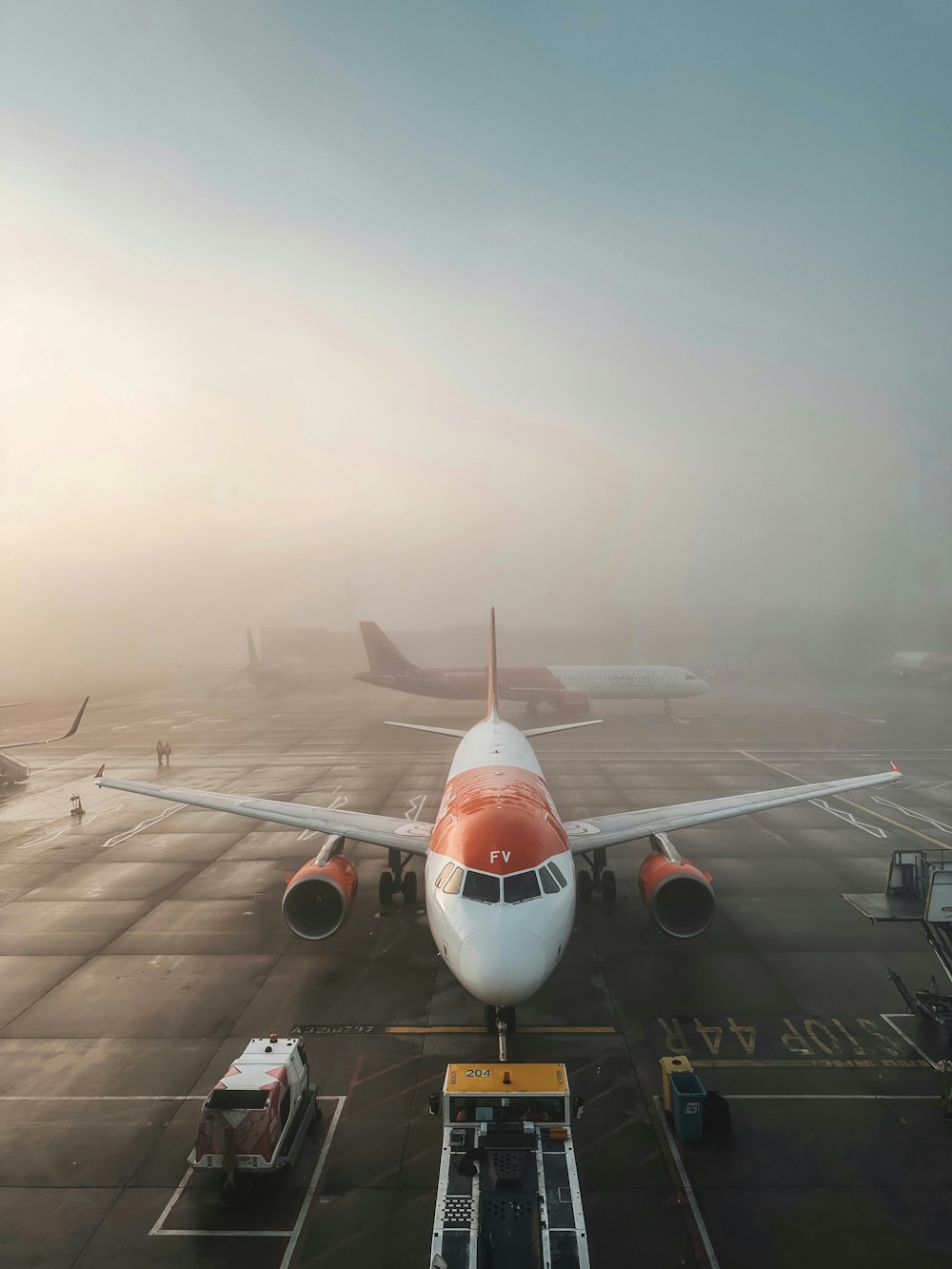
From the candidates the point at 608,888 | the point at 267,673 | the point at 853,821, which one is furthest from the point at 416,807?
the point at 267,673

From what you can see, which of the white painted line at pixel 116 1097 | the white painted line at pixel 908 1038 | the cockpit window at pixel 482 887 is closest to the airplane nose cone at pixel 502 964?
the cockpit window at pixel 482 887

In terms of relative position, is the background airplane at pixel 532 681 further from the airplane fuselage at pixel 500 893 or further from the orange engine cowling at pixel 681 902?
the airplane fuselage at pixel 500 893

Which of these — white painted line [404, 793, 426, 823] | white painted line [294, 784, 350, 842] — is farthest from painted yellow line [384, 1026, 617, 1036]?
white painted line [404, 793, 426, 823]

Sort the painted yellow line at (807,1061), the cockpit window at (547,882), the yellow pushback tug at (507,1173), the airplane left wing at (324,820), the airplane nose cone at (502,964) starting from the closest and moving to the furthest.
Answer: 1. the yellow pushback tug at (507,1173)
2. the airplane nose cone at (502,964)
3. the cockpit window at (547,882)
4. the painted yellow line at (807,1061)
5. the airplane left wing at (324,820)

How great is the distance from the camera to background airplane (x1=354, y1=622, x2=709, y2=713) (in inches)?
2419

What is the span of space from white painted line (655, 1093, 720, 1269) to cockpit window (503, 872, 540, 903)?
3996mm

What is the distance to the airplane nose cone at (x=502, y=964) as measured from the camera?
10.9 meters

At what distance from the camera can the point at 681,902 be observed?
16.7 m

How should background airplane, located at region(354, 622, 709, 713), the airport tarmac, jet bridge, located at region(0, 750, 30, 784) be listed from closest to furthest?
the airport tarmac, jet bridge, located at region(0, 750, 30, 784), background airplane, located at region(354, 622, 709, 713)

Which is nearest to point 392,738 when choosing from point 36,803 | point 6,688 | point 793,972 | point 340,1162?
point 36,803

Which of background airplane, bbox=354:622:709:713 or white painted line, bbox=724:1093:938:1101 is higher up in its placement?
background airplane, bbox=354:622:709:713

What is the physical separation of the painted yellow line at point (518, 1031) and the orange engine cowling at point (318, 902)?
329cm

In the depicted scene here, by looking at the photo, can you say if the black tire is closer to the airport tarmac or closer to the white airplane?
the white airplane

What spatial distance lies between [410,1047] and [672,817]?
960cm
